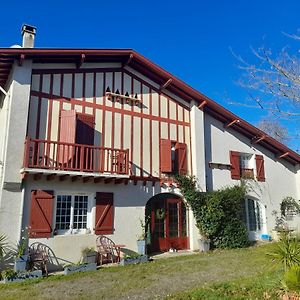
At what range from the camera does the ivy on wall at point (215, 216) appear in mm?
13477

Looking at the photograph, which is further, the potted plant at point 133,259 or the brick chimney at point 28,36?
the brick chimney at point 28,36

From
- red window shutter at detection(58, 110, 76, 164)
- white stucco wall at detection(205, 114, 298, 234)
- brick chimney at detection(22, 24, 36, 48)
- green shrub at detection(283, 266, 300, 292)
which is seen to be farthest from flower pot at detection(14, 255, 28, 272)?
white stucco wall at detection(205, 114, 298, 234)

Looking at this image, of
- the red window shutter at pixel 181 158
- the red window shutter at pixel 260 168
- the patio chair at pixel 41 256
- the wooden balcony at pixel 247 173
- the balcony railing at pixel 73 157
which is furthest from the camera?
the red window shutter at pixel 260 168

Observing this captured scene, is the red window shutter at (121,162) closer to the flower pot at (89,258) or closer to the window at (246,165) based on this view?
the flower pot at (89,258)

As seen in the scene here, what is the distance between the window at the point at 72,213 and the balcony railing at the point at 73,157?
4.01ft

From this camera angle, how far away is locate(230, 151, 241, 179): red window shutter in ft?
52.1

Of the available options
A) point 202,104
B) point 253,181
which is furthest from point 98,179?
point 253,181

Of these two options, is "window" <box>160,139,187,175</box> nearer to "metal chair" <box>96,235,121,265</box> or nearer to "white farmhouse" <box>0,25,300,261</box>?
"white farmhouse" <box>0,25,300,261</box>

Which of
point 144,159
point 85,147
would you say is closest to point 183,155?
point 144,159

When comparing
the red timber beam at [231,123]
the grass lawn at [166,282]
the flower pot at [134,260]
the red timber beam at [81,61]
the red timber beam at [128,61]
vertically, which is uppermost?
the red timber beam at [128,61]

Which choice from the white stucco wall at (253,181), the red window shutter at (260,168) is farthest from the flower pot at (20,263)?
the red window shutter at (260,168)

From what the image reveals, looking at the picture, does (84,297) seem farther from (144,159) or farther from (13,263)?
(144,159)

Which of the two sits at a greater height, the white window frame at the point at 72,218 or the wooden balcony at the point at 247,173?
the wooden balcony at the point at 247,173

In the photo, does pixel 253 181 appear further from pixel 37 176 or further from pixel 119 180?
pixel 37 176
